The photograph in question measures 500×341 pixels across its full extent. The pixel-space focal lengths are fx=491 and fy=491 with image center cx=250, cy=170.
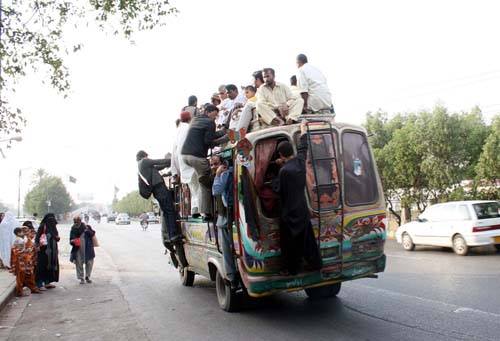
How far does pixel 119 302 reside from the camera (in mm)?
9555

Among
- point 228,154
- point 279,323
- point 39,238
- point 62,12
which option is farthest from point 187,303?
point 62,12

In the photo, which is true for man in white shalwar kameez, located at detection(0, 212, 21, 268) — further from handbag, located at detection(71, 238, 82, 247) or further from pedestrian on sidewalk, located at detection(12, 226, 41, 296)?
pedestrian on sidewalk, located at detection(12, 226, 41, 296)

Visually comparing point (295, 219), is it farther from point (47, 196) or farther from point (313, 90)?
point (47, 196)

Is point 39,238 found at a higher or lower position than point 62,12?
lower

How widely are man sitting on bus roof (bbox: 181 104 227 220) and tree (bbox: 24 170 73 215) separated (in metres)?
96.6

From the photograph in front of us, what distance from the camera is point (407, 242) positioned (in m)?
16.9

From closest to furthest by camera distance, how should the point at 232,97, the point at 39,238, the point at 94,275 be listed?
the point at 232,97
the point at 39,238
the point at 94,275

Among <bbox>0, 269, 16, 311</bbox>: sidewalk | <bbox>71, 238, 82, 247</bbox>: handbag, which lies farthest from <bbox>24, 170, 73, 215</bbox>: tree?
<bbox>71, 238, 82, 247</bbox>: handbag

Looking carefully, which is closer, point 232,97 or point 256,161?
point 256,161

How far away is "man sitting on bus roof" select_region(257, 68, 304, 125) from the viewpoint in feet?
23.4

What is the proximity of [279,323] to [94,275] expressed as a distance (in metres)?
8.73

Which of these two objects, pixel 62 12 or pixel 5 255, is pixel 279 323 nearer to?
pixel 62 12

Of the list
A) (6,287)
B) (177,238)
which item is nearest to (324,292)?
(177,238)

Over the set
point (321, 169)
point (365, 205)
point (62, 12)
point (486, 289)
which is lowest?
point (486, 289)
